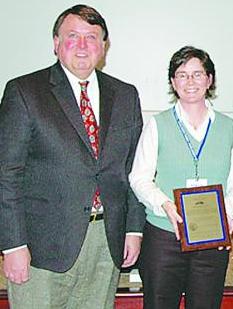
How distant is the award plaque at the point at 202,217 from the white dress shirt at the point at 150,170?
0.17 ft

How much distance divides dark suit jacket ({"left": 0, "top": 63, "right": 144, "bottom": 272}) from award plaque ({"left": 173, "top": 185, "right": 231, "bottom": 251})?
0.73 ft

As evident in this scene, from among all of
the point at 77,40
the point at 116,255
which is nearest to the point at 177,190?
the point at 116,255

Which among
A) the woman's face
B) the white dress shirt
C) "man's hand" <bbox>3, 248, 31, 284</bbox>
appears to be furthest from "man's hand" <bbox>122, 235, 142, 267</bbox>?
the woman's face

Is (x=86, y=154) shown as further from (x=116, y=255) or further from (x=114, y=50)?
(x=114, y=50)

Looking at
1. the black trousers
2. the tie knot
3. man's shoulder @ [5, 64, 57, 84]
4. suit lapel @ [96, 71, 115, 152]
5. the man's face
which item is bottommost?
the black trousers

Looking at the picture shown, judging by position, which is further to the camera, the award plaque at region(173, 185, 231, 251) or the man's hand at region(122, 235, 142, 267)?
the man's hand at region(122, 235, 142, 267)

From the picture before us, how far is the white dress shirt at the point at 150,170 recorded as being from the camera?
173 centimetres

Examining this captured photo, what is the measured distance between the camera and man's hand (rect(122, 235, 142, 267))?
186 centimetres

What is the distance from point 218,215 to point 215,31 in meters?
1.46

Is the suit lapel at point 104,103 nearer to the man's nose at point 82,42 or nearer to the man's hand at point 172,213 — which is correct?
the man's nose at point 82,42

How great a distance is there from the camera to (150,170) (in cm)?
178

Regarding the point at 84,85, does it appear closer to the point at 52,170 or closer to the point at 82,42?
the point at 82,42

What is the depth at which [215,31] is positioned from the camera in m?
2.89

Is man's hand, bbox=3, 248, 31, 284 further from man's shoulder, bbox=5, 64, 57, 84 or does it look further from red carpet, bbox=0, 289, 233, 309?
red carpet, bbox=0, 289, 233, 309
